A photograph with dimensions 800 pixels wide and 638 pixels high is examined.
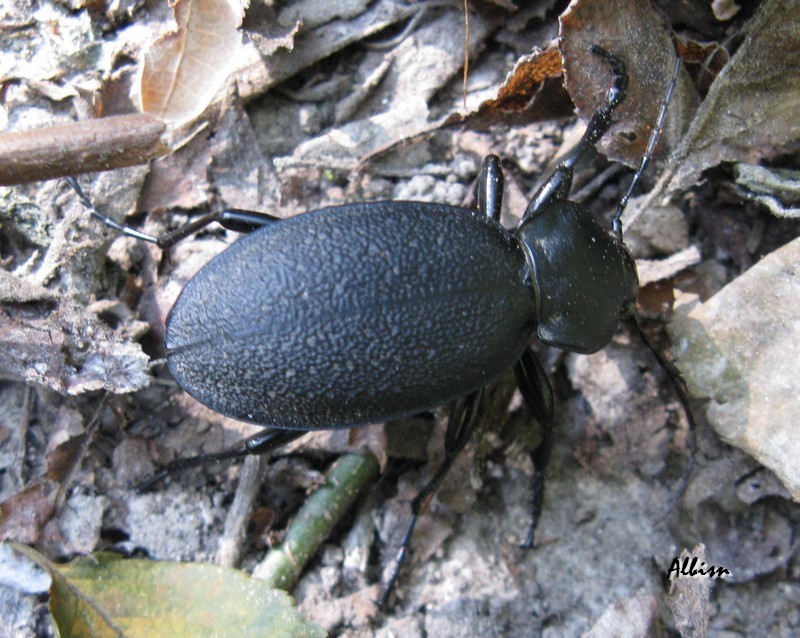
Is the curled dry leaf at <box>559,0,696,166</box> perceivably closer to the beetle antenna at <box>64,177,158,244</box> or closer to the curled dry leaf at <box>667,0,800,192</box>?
the curled dry leaf at <box>667,0,800,192</box>

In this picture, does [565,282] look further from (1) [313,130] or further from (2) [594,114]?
(1) [313,130]

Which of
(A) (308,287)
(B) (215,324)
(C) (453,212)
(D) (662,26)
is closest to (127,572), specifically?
(B) (215,324)

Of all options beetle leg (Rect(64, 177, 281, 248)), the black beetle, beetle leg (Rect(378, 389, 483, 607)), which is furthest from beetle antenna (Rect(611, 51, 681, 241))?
beetle leg (Rect(64, 177, 281, 248))

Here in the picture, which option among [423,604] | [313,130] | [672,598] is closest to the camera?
[672,598]

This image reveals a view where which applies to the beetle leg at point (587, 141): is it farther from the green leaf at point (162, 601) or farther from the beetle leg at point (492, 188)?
the green leaf at point (162, 601)

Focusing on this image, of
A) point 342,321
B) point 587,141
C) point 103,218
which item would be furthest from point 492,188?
point 103,218

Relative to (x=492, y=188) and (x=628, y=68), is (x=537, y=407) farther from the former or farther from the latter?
(x=628, y=68)
